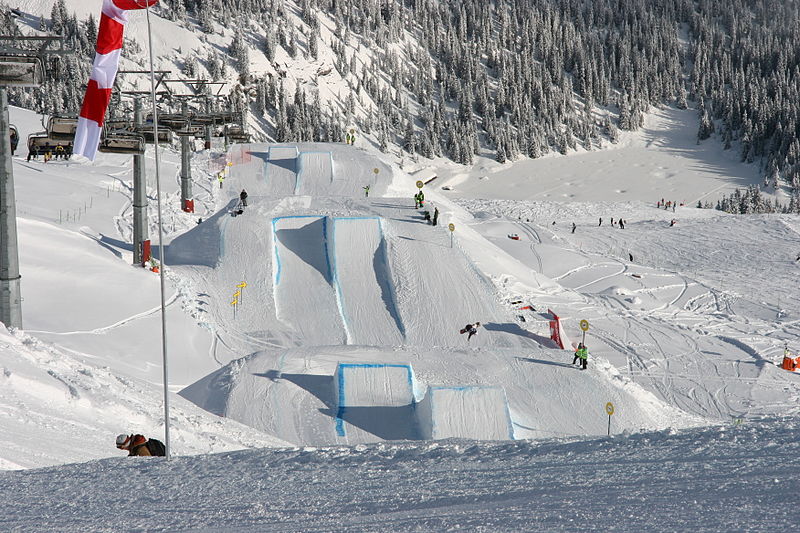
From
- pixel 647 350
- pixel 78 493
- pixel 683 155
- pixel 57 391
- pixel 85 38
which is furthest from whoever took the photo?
pixel 683 155

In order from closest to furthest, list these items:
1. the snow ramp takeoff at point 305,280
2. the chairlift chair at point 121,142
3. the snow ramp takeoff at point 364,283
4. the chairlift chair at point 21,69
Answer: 1. the chairlift chair at point 21,69
2. the chairlift chair at point 121,142
3. the snow ramp takeoff at point 364,283
4. the snow ramp takeoff at point 305,280

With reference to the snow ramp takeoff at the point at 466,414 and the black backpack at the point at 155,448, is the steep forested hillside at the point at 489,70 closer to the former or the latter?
the snow ramp takeoff at the point at 466,414

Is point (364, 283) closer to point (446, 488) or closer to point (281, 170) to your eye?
point (446, 488)

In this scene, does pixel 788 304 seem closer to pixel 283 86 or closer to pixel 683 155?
pixel 683 155

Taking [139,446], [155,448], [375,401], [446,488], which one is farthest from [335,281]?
[446,488]

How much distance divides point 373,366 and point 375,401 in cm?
90

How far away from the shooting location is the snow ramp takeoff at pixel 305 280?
23.8m

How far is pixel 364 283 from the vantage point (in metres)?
25.9

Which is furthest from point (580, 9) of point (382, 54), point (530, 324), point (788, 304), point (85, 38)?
point (530, 324)

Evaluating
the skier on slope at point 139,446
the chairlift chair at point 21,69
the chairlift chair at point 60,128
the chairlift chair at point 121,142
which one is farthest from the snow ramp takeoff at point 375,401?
the chairlift chair at point 21,69

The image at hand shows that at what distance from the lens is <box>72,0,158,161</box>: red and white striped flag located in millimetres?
9406

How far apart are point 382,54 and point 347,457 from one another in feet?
358

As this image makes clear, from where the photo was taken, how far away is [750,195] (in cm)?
7344

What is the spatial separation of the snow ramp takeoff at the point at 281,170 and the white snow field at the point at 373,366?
0.78 feet
